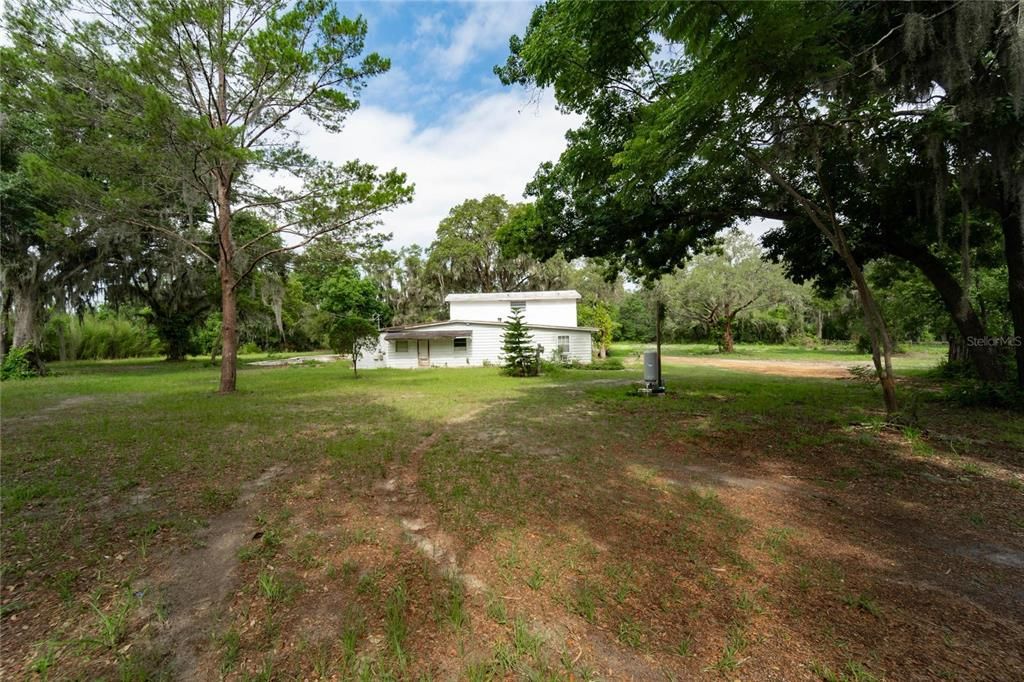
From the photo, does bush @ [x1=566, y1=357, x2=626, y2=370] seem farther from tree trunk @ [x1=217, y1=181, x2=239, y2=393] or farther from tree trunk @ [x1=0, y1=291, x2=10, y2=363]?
tree trunk @ [x1=0, y1=291, x2=10, y2=363]

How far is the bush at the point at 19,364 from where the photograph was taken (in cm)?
1496

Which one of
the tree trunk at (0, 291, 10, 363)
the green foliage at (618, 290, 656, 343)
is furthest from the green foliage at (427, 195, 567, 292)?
the tree trunk at (0, 291, 10, 363)

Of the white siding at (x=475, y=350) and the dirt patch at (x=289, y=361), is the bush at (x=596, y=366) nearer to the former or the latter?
the white siding at (x=475, y=350)

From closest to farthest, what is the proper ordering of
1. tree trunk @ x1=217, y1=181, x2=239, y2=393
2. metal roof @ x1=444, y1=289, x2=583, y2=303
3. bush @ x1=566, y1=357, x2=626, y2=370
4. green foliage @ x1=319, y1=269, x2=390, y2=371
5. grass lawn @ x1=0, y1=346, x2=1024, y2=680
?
grass lawn @ x1=0, y1=346, x2=1024, y2=680 < tree trunk @ x1=217, y1=181, x2=239, y2=393 < bush @ x1=566, y1=357, x2=626, y2=370 < metal roof @ x1=444, y1=289, x2=583, y2=303 < green foliage @ x1=319, y1=269, x2=390, y2=371

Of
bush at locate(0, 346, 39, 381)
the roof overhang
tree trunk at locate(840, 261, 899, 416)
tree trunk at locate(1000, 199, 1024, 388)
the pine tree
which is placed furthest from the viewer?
the roof overhang

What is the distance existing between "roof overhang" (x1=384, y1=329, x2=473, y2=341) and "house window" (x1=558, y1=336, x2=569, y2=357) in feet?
15.8

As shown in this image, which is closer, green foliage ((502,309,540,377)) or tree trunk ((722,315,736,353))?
green foliage ((502,309,540,377))

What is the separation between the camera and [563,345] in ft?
71.8

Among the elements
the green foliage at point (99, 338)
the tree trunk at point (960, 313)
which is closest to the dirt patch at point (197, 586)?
the tree trunk at point (960, 313)

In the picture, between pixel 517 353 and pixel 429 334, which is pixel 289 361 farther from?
pixel 517 353

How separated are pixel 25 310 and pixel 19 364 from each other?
2.30 meters

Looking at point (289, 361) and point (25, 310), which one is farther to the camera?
point (289, 361)

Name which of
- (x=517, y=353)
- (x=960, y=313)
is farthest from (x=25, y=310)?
(x=960, y=313)

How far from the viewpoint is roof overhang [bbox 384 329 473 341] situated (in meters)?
21.1
